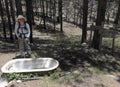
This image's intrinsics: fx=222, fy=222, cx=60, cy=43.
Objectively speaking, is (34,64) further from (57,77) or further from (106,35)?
(106,35)

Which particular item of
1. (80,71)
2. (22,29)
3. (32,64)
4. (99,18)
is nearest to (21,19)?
(22,29)

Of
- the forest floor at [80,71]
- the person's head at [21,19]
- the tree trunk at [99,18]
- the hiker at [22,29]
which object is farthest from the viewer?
the tree trunk at [99,18]

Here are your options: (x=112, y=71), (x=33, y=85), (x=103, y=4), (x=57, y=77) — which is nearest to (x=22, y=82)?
(x=33, y=85)

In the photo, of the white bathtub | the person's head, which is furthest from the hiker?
the white bathtub

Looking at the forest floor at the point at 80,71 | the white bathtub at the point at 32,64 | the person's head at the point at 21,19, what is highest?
the person's head at the point at 21,19

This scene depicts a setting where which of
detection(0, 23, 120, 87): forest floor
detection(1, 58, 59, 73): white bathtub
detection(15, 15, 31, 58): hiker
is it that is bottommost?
detection(0, 23, 120, 87): forest floor

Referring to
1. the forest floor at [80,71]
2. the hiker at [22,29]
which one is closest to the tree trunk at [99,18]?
the forest floor at [80,71]

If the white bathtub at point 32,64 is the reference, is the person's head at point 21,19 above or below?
above

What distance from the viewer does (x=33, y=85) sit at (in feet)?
22.1

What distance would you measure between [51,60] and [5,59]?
7.41 feet

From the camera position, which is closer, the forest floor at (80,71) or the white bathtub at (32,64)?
the forest floor at (80,71)

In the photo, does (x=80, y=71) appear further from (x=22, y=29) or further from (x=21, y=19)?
(x=21, y=19)

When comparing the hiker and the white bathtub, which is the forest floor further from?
the hiker

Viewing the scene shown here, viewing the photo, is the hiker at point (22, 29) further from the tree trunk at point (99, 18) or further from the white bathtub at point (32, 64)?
the tree trunk at point (99, 18)
